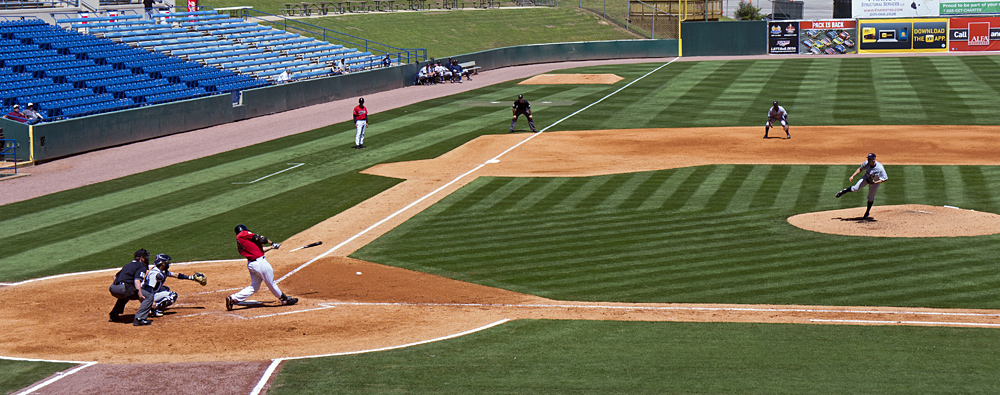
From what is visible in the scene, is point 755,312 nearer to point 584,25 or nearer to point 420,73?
point 420,73

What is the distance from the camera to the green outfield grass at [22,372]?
11945mm

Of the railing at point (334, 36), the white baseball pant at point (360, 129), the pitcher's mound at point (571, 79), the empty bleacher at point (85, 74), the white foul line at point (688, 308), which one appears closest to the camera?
the white foul line at point (688, 308)

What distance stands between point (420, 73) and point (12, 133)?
30.2 m

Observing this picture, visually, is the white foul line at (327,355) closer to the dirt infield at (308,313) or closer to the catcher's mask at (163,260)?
the dirt infield at (308,313)

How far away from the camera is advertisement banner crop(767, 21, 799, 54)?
7175 cm

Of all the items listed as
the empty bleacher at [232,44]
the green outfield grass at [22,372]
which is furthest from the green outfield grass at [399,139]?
the empty bleacher at [232,44]

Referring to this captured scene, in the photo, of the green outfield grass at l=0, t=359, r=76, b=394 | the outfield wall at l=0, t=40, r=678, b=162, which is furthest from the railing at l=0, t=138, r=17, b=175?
the green outfield grass at l=0, t=359, r=76, b=394

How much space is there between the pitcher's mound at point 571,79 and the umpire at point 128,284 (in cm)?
4437

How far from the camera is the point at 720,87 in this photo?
51.6m

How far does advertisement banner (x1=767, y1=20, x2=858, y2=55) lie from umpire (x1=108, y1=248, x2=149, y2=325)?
64.6 meters

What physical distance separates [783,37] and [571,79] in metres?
22.4

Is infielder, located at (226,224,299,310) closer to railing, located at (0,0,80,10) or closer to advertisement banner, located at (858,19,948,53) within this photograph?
railing, located at (0,0,80,10)

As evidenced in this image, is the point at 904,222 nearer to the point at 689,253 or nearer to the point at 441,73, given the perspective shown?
the point at 689,253

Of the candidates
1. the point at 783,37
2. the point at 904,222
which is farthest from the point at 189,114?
the point at 783,37
